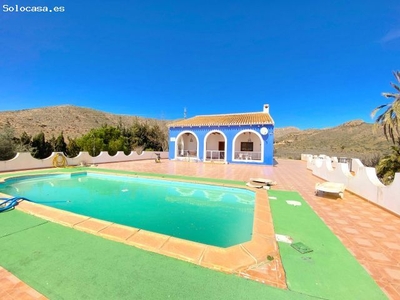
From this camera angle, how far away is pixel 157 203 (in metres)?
6.74

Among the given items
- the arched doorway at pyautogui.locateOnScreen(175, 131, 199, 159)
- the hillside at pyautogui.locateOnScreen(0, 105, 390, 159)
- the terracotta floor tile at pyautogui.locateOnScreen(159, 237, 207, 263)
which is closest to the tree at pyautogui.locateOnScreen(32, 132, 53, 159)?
the hillside at pyautogui.locateOnScreen(0, 105, 390, 159)

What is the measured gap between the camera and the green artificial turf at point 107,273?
1999 millimetres

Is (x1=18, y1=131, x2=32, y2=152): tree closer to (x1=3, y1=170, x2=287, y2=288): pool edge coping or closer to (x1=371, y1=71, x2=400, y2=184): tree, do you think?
(x1=3, y1=170, x2=287, y2=288): pool edge coping

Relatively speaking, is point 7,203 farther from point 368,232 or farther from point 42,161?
point 42,161

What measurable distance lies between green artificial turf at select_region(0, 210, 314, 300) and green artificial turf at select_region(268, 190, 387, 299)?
14.5 inches

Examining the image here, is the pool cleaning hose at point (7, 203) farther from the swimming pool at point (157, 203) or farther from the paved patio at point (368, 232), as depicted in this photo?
the paved patio at point (368, 232)

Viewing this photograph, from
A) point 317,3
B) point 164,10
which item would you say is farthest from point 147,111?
point 317,3

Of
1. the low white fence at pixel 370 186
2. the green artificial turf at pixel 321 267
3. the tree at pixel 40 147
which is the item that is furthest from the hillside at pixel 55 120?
the green artificial turf at pixel 321 267

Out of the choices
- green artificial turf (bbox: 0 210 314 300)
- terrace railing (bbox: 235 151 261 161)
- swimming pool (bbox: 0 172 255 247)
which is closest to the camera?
green artificial turf (bbox: 0 210 314 300)

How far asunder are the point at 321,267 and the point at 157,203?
5.38 m

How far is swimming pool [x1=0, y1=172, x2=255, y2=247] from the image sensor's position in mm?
4672

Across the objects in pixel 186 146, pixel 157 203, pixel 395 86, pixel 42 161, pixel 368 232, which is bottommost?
pixel 157 203

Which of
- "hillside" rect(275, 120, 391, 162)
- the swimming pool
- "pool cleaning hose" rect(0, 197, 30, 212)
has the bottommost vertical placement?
the swimming pool

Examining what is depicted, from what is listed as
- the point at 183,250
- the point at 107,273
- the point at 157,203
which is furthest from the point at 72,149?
the point at 183,250
